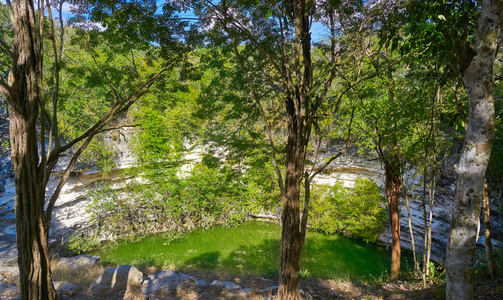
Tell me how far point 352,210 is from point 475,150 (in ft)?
25.4

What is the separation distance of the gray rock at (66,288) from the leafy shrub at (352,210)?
25.7 feet

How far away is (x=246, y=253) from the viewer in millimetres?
8875

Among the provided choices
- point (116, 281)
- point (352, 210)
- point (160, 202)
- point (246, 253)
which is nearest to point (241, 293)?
point (116, 281)

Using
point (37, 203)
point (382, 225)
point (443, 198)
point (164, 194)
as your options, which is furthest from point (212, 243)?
point (443, 198)

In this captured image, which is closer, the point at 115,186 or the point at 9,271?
the point at 9,271

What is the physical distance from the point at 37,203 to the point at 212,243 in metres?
7.68

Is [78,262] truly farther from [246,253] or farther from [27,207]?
[246,253]

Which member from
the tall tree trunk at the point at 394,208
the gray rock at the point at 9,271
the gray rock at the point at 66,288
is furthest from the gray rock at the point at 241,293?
the gray rock at the point at 9,271

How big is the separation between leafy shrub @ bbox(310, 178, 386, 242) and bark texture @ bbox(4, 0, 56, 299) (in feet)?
28.3

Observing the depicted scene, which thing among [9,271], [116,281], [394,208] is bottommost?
[9,271]

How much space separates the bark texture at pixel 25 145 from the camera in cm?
264

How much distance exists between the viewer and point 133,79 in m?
5.39

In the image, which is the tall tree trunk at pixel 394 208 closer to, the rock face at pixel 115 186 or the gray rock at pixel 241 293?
the rock face at pixel 115 186

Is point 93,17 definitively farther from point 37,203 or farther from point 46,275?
point 46,275
